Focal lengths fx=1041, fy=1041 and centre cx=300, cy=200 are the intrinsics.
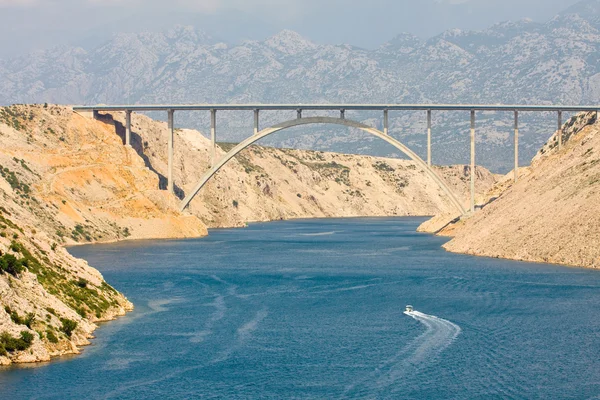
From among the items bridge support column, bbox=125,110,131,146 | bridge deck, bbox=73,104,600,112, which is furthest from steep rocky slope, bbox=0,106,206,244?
bridge deck, bbox=73,104,600,112

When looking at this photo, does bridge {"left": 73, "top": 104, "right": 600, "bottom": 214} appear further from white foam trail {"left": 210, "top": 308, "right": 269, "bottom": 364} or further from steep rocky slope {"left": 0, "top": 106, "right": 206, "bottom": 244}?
white foam trail {"left": 210, "top": 308, "right": 269, "bottom": 364}

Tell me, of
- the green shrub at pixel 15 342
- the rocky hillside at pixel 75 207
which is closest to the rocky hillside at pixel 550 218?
the rocky hillside at pixel 75 207

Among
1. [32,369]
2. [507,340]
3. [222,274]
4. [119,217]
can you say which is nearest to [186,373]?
[32,369]

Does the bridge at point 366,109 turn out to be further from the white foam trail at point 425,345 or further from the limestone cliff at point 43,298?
the white foam trail at point 425,345

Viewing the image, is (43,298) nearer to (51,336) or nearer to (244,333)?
(51,336)

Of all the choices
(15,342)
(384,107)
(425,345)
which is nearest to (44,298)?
(15,342)

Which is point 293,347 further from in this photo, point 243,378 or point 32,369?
point 32,369
